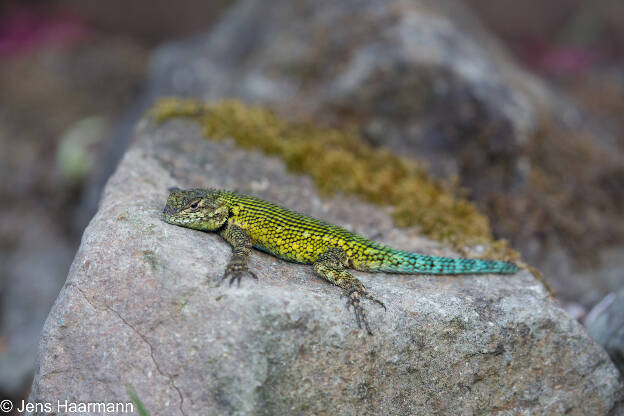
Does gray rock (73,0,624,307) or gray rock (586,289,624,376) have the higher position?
gray rock (73,0,624,307)

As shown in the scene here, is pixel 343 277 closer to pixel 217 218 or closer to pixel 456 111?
pixel 217 218

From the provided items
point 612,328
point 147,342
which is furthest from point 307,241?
point 612,328

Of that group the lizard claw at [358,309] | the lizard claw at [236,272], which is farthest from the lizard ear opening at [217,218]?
the lizard claw at [358,309]

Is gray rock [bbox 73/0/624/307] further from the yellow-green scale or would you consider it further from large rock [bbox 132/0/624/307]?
the yellow-green scale

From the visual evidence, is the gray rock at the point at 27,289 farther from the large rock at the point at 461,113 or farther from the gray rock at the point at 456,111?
the large rock at the point at 461,113

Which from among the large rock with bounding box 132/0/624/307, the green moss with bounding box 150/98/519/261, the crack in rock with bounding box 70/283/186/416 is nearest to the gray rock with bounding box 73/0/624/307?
the large rock with bounding box 132/0/624/307

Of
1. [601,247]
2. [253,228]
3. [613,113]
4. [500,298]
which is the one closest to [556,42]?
[613,113]

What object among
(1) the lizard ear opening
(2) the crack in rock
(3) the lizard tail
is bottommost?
(2) the crack in rock
